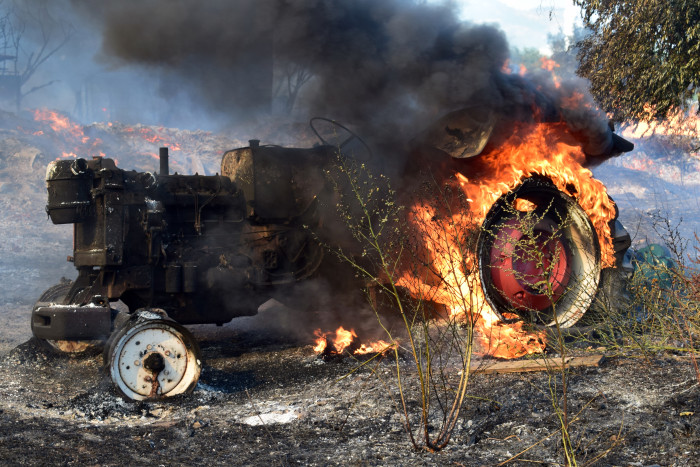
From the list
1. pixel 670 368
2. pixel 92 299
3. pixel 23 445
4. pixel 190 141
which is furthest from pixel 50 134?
pixel 670 368

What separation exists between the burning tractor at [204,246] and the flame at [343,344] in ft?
2.37

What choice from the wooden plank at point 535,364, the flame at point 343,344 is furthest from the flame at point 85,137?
the wooden plank at point 535,364

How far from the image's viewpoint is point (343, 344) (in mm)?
6820

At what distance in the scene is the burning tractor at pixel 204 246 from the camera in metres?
5.55

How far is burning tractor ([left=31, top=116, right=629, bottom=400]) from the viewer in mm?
5555

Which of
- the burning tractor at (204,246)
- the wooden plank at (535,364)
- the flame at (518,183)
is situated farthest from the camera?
the flame at (518,183)

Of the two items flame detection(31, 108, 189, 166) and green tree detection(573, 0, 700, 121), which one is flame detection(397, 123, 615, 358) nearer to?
green tree detection(573, 0, 700, 121)

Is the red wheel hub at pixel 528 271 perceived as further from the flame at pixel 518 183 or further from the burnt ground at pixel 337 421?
the burnt ground at pixel 337 421

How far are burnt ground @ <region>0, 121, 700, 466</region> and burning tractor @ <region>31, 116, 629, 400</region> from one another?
1.70ft

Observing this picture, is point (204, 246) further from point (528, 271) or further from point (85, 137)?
point (85, 137)

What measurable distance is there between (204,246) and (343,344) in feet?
6.05

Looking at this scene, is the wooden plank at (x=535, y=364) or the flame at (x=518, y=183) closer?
the wooden plank at (x=535, y=364)

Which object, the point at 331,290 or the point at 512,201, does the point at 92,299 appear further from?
the point at 512,201

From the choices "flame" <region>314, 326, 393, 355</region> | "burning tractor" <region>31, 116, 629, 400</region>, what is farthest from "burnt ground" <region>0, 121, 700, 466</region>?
"burning tractor" <region>31, 116, 629, 400</region>
